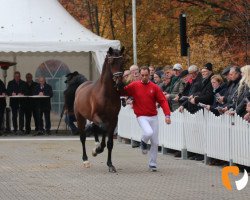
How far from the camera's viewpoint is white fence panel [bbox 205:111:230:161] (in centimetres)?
1878

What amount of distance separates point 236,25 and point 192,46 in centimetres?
1235

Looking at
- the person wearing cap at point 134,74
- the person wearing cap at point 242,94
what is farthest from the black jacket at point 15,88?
the person wearing cap at point 242,94

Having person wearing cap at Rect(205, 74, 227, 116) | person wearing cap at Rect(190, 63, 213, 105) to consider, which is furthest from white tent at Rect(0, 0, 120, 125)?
person wearing cap at Rect(205, 74, 227, 116)

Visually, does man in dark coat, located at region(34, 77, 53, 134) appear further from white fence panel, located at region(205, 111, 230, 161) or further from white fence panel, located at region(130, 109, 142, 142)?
white fence panel, located at region(205, 111, 230, 161)

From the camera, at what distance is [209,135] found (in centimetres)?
2003

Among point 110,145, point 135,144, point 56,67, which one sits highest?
point 56,67

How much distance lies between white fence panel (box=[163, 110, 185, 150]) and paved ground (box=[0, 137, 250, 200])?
12.6 inches

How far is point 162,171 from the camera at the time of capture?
1884 cm

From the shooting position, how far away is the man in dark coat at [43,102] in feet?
110

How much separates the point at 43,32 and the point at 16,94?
7.48ft

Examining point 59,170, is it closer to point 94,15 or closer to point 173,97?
point 173,97

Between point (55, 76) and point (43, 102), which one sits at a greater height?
point (55, 76)

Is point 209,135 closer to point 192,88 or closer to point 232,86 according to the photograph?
point 232,86

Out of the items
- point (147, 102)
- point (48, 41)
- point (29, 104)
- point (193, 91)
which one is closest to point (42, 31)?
point (48, 41)
